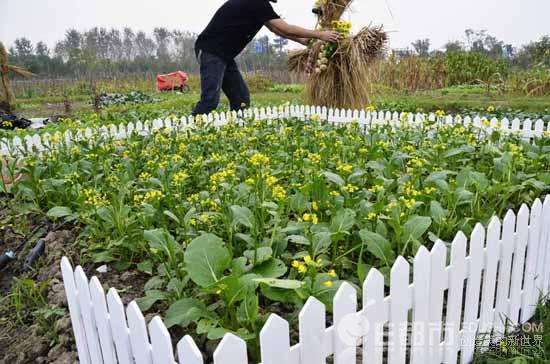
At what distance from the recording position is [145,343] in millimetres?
1303

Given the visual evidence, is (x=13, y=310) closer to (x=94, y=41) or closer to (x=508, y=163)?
(x=508, y=163)

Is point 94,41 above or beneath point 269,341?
above

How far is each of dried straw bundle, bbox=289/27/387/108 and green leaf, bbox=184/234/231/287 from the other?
5017 mm

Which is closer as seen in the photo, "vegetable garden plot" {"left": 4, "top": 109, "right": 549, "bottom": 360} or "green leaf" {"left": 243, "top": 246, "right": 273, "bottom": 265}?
"vegetable garden plot" {"left": 4, "top": 109, "right": 549, "bottom": 360}

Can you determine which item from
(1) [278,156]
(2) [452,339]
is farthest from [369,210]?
(1) [278,156]

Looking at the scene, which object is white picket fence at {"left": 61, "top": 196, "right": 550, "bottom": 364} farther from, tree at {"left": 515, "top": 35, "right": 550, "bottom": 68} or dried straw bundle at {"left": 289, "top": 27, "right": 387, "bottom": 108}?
tree at {"left": 515, "top": 35, "right": 550, "bottom": 68}

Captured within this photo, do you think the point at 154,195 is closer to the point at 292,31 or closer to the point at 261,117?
the point at 292,31

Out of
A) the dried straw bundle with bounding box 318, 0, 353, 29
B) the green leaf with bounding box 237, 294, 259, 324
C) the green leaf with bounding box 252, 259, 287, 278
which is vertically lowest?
the green leaf with bounding box 237, 294, 259, 324

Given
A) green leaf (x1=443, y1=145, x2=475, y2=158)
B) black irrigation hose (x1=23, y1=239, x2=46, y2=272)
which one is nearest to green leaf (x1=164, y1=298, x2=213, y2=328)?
black irrigation hose (x1=23, y1=239, x2=46, y2=272)

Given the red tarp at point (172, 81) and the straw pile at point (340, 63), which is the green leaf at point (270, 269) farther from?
the red tarp at point (172, 81)

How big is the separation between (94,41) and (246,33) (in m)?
25.1

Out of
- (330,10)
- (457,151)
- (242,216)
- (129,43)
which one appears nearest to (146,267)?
(242,216)

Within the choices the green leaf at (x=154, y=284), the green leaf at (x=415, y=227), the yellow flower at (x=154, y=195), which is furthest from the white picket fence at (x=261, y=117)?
the green leaf at (x=154, y=284)

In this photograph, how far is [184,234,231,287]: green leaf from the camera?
1.61 metres
